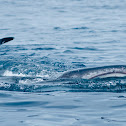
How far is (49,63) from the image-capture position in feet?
45.9

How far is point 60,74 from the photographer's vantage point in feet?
35.3

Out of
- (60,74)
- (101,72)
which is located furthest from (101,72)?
(60,74)

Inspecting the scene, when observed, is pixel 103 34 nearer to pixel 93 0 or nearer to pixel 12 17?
pixel 12 17

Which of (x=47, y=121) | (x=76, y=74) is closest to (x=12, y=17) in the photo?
(x=76, y=74)

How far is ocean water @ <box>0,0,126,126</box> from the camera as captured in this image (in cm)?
732

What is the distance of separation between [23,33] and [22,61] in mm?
9351

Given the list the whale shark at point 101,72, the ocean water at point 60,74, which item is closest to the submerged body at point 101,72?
the whale shark at point 101,72

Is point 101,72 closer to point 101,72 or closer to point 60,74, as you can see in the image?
point 101,72

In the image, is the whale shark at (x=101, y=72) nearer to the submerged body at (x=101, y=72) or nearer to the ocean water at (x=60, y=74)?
the submerged body at (x=101, y=72)

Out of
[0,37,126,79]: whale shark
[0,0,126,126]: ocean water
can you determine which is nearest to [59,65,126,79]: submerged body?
[0,37,126,79]: whale shark

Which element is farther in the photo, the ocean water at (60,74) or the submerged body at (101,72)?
the submerged body at (101,72)

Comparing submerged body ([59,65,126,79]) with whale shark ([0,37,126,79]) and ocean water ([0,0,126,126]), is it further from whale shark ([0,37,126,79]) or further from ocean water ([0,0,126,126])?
ocean water ([0,0,126,126])

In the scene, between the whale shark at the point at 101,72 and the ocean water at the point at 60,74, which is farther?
the whale shark at the point at 101,72

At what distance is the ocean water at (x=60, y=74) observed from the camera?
732 cm
